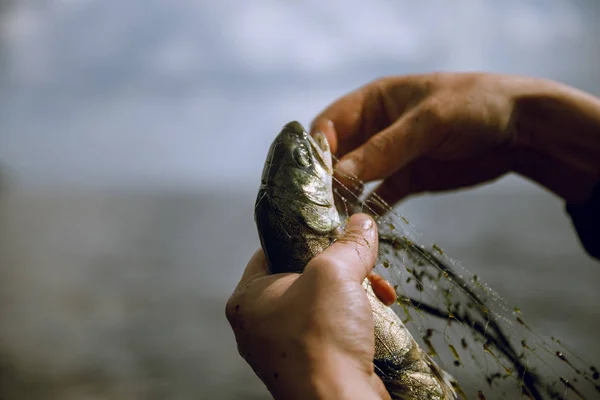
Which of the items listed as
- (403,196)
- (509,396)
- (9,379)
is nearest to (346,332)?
(403,196)

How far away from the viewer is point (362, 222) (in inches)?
102

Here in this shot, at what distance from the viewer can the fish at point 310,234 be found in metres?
2.54

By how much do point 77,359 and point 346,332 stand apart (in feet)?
37.0

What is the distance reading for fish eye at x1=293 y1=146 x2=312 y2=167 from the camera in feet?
8.77

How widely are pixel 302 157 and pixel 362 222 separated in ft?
1.66

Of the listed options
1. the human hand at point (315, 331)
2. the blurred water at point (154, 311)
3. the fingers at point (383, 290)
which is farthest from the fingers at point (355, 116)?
the blurred water at point (154, 311)

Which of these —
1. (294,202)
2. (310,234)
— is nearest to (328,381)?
(310,234)

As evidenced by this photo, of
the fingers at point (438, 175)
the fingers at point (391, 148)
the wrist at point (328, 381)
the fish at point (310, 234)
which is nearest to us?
the wrist at point (328, 381)

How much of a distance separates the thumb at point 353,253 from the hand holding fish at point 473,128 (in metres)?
0.64

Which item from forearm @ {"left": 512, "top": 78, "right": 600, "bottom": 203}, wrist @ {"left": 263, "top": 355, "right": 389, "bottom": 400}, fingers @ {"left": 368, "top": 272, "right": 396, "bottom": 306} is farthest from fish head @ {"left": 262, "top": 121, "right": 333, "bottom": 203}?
forearm @ {"left": 512, "top": 78, "right": 600, "bottom": 203}

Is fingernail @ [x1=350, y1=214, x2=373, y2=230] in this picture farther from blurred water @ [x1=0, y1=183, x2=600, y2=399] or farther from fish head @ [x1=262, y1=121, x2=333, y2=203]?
blurred water @ [x1=0, y1=183, x2=600, y2=399]

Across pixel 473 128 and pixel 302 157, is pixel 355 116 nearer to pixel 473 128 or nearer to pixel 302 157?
pixel 473 128

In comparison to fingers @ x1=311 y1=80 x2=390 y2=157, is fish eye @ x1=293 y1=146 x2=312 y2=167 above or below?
below

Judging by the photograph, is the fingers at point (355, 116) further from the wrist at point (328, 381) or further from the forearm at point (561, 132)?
the wrist at point (328, 381)
